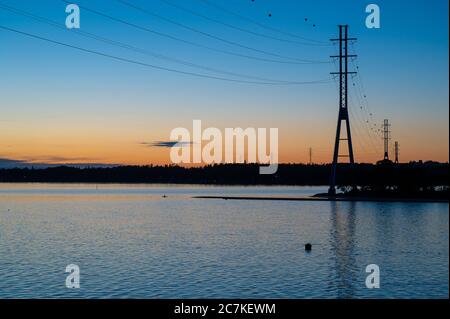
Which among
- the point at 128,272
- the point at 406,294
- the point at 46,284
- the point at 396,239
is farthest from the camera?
the point at 396,239

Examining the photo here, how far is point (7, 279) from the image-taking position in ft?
120

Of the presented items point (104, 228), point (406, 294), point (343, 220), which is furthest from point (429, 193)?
point (406, 294)

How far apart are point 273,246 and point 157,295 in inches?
942

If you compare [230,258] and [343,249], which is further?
[343,249]

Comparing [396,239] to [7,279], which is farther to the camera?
[396,239]

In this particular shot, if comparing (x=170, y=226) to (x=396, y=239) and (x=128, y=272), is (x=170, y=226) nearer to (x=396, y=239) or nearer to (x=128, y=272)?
(x=396, y=239)

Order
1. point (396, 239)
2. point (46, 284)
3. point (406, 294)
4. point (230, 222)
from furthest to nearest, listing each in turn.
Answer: point (230, 222)
point (396, 239)
point (46, 284)
point (406, 294)

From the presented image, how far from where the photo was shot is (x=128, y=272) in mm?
39219

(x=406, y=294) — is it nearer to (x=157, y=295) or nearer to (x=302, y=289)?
(x=302, y=289)
